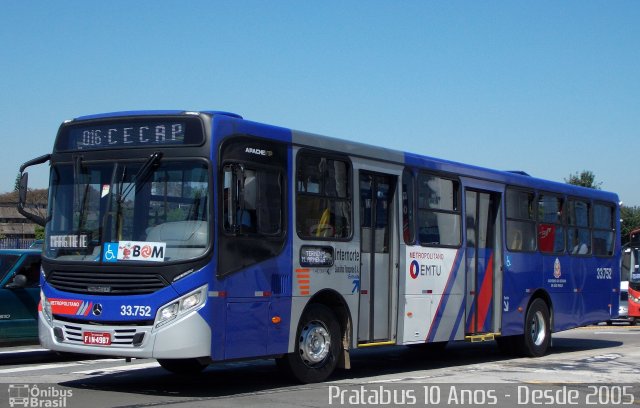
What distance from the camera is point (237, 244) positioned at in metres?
10.6

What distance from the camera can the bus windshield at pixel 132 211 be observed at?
10328mm

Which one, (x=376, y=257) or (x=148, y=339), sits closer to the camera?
(x=148, y=339)

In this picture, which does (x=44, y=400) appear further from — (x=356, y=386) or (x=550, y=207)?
(x=550, y=207)

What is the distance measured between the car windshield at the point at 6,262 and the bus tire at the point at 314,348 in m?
5.29

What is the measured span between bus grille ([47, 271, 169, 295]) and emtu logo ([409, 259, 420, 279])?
4702 millimetres

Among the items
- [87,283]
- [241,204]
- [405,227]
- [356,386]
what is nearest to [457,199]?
[405,227]

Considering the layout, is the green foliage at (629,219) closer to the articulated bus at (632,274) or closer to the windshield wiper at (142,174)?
the articulated bus at (632,274)

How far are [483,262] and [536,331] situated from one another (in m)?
2.42

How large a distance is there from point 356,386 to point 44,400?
389 centimetres

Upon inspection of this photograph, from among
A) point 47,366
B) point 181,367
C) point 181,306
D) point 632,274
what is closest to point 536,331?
point 181,367

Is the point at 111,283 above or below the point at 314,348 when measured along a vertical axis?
above

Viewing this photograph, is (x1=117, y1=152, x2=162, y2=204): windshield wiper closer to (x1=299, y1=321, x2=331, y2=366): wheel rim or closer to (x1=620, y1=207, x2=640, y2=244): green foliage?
(x1=299, y1=321, x2=331, y2=366): wheel rim

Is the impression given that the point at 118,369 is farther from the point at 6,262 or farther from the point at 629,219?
the point at 629,219

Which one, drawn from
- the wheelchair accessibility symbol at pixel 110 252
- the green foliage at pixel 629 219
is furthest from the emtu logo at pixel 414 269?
the green foliage at pixel 629 219
